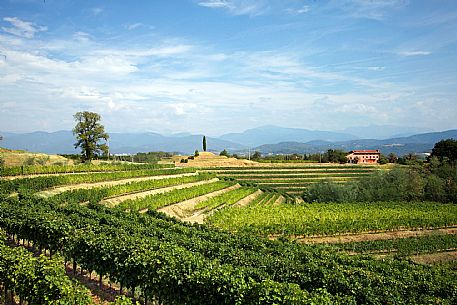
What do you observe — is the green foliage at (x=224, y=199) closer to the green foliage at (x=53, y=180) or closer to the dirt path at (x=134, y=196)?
the dirt path at (x=134, y=196)

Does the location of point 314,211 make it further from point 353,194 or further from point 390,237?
point 353,194

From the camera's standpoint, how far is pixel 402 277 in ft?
53.1

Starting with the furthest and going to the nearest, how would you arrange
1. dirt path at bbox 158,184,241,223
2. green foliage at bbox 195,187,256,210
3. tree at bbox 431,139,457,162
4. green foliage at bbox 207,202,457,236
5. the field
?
tree at bbox 431,139,457,162 < green foliage at bbox 195,187,256,210 < dirt path at bbox 158,184,241,223 < green foliage at bbox 207,202,457,236 < the field

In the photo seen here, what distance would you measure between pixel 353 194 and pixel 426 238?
995 inches

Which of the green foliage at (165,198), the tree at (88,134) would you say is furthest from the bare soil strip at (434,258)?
the tree at (88,134)

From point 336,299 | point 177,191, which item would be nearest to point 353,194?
point 177,191

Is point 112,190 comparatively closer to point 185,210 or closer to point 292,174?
point 185,210

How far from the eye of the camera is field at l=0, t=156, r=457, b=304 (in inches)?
468

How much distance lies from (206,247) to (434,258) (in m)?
23.1

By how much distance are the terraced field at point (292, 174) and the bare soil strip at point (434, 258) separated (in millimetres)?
37650

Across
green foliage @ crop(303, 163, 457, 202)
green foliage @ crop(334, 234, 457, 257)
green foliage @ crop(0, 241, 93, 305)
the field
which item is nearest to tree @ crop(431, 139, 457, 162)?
green foliage @ crop(303, 163, 457, 202)

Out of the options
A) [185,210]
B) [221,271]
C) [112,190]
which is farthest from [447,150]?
[221,271]

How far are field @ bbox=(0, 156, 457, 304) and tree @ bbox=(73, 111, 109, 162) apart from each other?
19.9m

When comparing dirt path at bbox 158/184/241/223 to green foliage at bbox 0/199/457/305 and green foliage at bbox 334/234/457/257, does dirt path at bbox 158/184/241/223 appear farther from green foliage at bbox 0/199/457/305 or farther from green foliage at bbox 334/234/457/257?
green foliage at bbox 0/199/457/305
